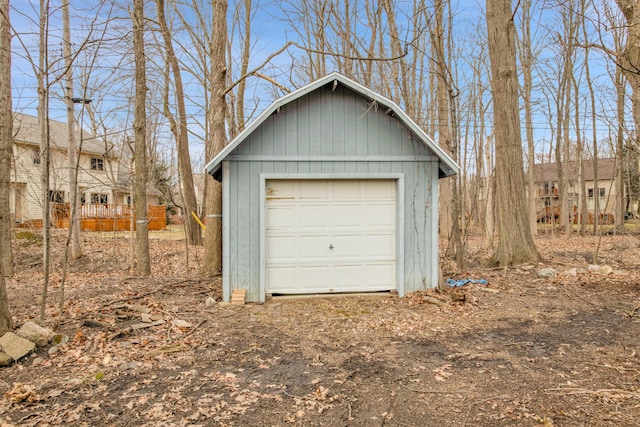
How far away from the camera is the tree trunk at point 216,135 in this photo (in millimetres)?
8781

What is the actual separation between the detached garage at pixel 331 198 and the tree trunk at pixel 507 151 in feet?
9.78

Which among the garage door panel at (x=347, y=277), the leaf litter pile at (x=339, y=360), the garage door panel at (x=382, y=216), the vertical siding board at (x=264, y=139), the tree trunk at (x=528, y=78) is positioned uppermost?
the tree trunk at (x=528, y=78)

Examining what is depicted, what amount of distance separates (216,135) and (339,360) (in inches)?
244

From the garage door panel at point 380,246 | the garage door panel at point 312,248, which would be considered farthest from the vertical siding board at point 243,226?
the garage door panel at point 380,246

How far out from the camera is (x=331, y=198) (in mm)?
7168

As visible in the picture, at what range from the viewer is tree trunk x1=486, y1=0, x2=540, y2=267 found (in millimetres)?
9281

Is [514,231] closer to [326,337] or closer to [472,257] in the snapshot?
[472,257]

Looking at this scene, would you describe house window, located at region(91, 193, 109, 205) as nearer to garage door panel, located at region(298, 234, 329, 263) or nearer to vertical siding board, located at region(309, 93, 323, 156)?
garage door panel, located at region(298, 234, 329, 263)

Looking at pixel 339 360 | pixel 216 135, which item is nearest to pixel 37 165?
pixel 216 135

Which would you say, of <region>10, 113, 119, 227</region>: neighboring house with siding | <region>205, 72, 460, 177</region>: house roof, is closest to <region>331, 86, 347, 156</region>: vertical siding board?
<region>205, 72, 460, 177</region>: house roof

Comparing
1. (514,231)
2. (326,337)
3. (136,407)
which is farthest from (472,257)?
(136,407)

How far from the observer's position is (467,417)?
309 cm

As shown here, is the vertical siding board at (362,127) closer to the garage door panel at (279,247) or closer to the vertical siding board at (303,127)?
the vertical siding board at (303,127)

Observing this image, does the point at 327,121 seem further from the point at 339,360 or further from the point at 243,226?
the point at 339,360
